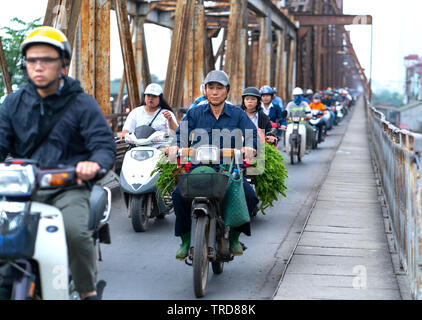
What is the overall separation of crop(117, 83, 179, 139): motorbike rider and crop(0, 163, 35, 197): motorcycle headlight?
5.36 meters

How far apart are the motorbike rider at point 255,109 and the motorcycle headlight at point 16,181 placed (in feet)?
20.1

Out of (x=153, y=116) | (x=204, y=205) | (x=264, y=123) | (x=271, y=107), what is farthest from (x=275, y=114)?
(x=204, y=205)

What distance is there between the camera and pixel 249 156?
583 cm

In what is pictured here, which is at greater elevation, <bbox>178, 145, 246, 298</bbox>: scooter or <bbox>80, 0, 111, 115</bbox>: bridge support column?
<bbox>80, 0, 111, 115</bbox>: bridge support column

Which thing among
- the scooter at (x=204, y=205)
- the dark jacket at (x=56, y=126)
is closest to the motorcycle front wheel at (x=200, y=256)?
the scooter at (x=204, y=205)

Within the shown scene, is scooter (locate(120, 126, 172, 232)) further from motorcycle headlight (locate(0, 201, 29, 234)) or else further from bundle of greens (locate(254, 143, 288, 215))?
motorcycle headlight (locate(0, 201, 29, 234))

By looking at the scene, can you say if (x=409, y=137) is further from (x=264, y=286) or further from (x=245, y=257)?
(x=245, y=257)

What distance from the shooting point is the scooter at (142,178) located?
26.9 ft

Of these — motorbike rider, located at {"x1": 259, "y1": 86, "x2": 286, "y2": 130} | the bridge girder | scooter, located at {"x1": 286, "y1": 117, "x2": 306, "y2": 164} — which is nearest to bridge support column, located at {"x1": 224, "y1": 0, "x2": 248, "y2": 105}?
the bridge girder

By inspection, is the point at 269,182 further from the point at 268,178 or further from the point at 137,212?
the point at 137,212

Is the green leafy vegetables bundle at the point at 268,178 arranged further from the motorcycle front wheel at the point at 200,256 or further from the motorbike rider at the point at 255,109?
the motorcycle front wheel at the point at 200,256

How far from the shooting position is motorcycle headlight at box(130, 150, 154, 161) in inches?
338

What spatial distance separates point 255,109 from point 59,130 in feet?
19.3
